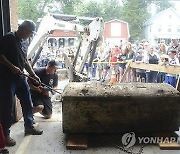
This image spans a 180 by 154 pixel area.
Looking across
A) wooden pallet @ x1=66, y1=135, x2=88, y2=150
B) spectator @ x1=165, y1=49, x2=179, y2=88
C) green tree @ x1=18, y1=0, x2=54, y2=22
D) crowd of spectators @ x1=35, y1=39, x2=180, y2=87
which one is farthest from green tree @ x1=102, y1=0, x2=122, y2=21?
wooden pallet @ x1=66, y1=135, x2=88, y2=150

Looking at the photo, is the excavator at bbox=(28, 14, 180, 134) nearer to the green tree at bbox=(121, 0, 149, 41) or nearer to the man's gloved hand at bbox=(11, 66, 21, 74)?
the man's gloved hand at bbox=(11, 66, 21, 74)

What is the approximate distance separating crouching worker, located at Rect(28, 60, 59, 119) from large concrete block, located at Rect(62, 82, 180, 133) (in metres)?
1.11

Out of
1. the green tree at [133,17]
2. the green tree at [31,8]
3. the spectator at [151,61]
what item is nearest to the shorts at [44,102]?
the spectator at [151,61]

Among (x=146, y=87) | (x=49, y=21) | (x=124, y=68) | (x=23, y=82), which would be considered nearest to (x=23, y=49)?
(x=23, y=82)

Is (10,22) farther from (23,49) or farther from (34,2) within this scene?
(34,2)

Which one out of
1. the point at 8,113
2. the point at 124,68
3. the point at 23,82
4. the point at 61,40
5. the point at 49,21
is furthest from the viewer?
the point at 61,40

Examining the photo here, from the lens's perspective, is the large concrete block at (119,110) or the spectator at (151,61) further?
the spectator at (151,61)

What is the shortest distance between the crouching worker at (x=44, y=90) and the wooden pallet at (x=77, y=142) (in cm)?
136

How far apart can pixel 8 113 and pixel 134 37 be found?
31.8 m

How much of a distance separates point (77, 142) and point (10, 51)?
71.3 inches

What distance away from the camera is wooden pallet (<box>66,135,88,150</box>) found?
400 centimetres

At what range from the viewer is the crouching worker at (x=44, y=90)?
534cm

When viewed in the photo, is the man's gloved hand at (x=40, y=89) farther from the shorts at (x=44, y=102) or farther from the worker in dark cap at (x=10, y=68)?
the worker in dark cap at (x=10, y=68)

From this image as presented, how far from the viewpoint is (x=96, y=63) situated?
1239 centimetres
